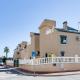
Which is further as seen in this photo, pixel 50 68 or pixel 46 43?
pixel 46 43

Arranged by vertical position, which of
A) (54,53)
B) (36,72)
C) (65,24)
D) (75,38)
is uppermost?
(65,24)

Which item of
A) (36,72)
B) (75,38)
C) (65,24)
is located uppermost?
(65,24)

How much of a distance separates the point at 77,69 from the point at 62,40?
26.4 ft

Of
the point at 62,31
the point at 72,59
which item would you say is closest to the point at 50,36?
the point at 62,31

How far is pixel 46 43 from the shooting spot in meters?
39.2

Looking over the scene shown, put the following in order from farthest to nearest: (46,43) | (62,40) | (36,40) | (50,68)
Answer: (36,40), (46,43), (62,40), (50,68)

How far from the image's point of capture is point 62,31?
35.6 metres

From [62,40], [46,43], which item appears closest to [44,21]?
[46,43]

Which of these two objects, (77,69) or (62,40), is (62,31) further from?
(77,69)

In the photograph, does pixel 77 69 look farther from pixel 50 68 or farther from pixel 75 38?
pixel 75 38

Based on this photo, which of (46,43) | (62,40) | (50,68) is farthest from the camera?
(46,43)

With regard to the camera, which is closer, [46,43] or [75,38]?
[75,38]

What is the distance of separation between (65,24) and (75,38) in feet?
17.6

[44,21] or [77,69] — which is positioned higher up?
[44,21]
